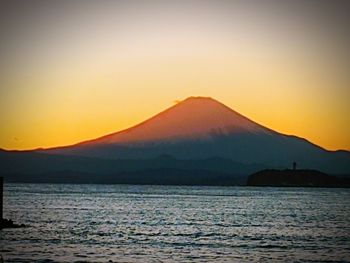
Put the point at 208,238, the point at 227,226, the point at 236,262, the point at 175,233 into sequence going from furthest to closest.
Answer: the point at 227,226
the point at 175,233
the point at 208,238
the point at 236,262

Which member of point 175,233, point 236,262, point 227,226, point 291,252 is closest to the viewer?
point 236,262

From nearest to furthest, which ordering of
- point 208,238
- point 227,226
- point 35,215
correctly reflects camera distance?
point 208,238 < point 227,226 < point 35,215

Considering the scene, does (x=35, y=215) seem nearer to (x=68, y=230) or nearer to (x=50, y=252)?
(x=68, y=230)

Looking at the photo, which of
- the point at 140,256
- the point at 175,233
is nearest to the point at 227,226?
the point at 175,233

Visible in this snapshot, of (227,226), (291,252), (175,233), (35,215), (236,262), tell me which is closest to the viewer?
(236,262)

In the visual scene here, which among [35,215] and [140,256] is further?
[35,215]

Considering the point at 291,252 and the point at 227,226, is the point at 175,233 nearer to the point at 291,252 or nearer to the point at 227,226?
the point at 227,226

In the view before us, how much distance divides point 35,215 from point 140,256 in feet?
119

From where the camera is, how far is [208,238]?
51781 millimetres

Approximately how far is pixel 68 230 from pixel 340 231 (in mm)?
19818

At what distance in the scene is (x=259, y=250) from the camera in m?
44.3

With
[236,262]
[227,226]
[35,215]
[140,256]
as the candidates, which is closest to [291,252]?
[236,262]

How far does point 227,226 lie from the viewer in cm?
6425

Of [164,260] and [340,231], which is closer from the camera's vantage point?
[164,260]
